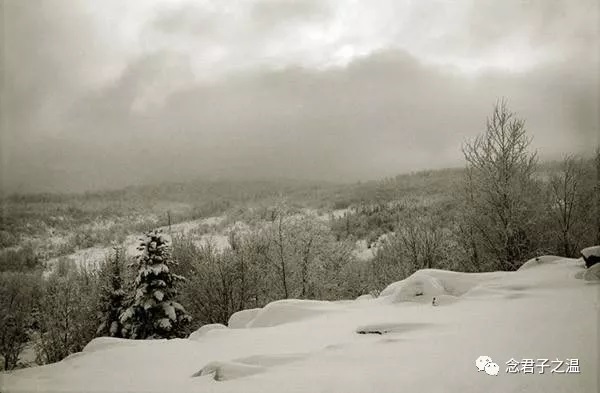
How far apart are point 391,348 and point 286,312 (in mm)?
4942

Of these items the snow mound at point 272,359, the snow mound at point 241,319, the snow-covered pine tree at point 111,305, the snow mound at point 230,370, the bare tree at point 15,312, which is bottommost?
the bare tree at point 15,312

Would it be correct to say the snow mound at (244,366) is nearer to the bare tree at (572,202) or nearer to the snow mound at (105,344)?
the snow mound at (105,344)

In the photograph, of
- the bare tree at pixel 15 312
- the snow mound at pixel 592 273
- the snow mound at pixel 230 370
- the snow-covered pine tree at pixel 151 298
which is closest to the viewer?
the snow mound at pixel 230 370

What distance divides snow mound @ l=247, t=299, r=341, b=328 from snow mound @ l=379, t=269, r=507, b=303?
171 cm

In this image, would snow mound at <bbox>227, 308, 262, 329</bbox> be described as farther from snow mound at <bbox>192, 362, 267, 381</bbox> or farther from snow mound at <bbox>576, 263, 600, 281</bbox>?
snow mound at <bbox>576, 263, 600, 281</bbox>

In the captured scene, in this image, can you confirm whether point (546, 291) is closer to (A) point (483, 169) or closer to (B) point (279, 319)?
(B) point (279, 319)

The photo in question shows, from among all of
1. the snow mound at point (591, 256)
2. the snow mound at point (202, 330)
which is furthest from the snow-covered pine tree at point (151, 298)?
the snow mound at point (591, 256)

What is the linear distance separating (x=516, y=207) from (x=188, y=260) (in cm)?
2955

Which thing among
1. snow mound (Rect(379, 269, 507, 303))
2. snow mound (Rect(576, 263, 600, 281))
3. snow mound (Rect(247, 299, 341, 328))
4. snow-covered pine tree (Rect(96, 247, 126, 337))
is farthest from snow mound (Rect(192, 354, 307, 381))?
snow-covered pine tree (Rect(96, 247, 126, 337))

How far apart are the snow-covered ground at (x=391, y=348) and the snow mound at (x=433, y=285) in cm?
3

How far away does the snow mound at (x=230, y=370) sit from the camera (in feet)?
17.6

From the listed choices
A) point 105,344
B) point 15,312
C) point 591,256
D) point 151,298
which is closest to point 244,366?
point 105,344

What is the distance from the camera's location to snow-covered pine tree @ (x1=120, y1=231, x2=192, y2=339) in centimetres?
2102

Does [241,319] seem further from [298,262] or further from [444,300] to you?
[298,262]
